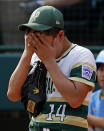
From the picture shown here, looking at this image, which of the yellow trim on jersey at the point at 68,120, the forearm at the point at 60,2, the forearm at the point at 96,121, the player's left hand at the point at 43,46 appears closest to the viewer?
the player's left hand at the point at 43,46

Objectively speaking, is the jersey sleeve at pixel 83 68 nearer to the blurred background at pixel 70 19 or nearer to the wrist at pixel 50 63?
the wrist at pixel 50 63

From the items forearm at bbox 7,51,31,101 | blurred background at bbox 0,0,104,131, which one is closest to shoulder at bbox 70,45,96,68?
forearm at bbox 7,51,31,101

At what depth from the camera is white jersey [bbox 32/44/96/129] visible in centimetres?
258

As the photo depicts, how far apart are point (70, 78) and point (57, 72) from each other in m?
0.11

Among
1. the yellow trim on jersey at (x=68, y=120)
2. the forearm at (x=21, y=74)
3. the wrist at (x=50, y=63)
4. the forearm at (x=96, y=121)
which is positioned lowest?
the forearm at (x=96, y=121)

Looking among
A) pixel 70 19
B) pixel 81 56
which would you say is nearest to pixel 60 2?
pixel 70 19

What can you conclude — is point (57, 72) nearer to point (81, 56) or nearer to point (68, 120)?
point (81, 56)

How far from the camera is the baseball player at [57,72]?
2.49 meters

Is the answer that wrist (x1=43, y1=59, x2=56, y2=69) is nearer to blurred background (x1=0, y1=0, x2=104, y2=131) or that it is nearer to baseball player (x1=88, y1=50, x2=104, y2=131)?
baseball player (x1=88, y1=50, x2=104, y2=131)

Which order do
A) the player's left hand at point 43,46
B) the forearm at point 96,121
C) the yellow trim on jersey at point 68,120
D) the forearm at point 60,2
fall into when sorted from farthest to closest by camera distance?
the forearm at point 60,2, the forearm at point 96,121, the yellow trim on jersey at point 68,120, the player's left hand at point 43,46

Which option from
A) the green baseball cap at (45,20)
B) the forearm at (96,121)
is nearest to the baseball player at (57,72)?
the green baseball cap at (45,20)

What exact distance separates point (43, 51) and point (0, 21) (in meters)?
4.04

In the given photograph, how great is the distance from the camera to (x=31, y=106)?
8.54ft

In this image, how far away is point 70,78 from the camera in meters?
2.55
